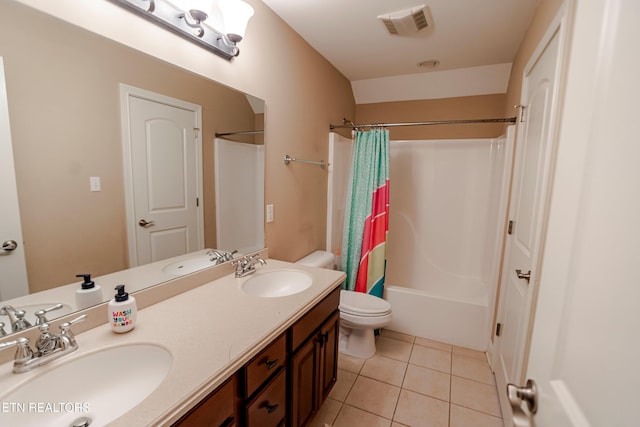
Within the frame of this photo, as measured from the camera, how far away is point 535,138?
59.7 inches

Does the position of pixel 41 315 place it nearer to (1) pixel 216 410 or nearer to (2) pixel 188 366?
(2) pixel 188 366

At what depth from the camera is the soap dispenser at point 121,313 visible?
93 centimetres

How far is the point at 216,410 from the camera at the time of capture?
0.80 metres

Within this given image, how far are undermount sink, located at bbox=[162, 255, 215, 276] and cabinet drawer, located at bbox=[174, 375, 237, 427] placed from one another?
24.5 inches

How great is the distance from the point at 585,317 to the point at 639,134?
0.95 ft

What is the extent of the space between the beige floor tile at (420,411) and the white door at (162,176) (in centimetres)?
148

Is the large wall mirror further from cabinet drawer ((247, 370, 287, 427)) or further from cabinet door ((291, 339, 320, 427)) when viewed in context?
cabinet door ((291, 339, 320, 427))

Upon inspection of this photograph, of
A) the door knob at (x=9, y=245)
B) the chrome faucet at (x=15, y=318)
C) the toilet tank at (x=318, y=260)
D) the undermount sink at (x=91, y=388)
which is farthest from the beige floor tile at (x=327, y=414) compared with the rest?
the door knob at (x=9, y=245)

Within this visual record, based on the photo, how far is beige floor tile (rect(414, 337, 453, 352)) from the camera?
93.5 inches

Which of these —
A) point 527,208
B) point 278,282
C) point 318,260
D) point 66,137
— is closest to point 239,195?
point 278,282

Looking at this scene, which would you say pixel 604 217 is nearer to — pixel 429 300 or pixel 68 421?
pixel 68 421

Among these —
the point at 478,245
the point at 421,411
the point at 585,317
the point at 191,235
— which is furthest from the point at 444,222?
the point at 585,317

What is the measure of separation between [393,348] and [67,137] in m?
2.38

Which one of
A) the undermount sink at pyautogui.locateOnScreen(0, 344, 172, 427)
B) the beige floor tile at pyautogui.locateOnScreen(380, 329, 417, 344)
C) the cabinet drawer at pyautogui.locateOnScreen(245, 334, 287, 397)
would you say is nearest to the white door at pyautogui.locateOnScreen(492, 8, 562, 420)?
the beige floor tile at pyautogui.locateOnScreen(380, 329, 417, 344)
